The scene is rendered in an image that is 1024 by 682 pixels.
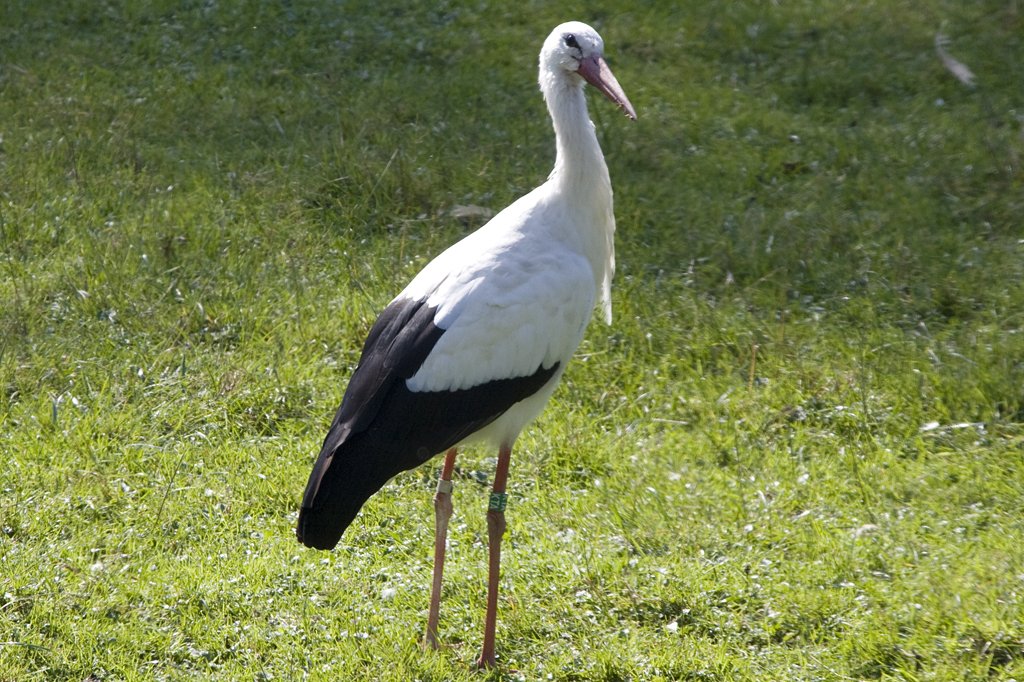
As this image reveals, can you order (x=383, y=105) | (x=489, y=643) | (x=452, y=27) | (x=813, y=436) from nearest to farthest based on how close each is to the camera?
(x=489, y=643), (x=813, y=436), (x=383, y=105), (x=452, y=27)

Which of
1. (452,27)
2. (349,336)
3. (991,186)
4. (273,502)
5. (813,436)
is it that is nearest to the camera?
(273,502)

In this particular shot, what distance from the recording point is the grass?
4117 mm

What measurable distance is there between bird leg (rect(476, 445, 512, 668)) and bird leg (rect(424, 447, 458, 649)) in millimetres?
157

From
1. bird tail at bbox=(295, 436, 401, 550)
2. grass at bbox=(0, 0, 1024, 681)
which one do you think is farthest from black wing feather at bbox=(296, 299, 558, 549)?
grass at bbox=(0, 0, 1024, 681)

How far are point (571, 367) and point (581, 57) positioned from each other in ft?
5.35

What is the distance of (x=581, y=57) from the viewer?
430cm

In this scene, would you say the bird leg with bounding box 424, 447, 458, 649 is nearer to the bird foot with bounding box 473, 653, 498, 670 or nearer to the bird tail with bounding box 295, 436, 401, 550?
the bird foot with bounding box 473, 653, 498, 670

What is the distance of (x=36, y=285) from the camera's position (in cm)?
577

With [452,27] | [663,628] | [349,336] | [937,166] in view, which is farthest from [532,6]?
[663,628]

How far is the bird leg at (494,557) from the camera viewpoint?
3.99 metres

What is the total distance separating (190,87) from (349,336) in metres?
2.77

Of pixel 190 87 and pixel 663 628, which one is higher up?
pixel 190 87

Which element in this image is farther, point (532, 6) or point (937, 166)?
point (532, 6)

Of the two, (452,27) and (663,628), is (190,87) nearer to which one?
(452,27)
